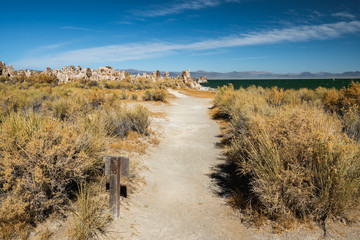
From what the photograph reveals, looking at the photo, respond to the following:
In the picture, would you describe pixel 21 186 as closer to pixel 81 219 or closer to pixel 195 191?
pixel 81 219

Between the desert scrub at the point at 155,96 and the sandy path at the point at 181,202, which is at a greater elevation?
the desert scrub at the point at 155,96

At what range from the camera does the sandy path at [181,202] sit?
3477mm

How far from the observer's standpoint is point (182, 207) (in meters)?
4.23

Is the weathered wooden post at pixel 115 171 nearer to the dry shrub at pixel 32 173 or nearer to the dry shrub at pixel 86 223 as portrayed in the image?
the dry shrub at pixel 86 223

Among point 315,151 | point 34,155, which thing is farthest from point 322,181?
point 34,155

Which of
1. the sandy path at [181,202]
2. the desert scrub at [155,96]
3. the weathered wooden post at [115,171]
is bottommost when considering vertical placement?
the sandy path at [181,202]

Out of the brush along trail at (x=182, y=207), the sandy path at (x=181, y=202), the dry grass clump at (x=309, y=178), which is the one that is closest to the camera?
the dry grass clump at (x=309, y=178)

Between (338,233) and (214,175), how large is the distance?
307 cm

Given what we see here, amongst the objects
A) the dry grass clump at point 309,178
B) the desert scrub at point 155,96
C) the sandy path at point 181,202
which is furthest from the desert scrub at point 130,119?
the desert scrub at point 155,96

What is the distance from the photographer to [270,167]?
11.8ft

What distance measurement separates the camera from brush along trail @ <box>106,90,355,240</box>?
11.0ft

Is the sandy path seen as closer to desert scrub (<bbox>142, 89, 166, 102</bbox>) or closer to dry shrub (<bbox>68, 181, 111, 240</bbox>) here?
dry shrub (<bbox>68, 181, 111, 240</bbox>)

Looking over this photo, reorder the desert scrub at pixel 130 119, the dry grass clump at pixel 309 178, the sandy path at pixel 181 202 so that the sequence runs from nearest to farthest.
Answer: the dry grass clump at pixel 309 178 < the sandy path at pixel 181 202 < the desert scrub at pixel 130 119

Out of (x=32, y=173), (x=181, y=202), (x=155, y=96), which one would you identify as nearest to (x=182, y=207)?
(x=181, y=202)
